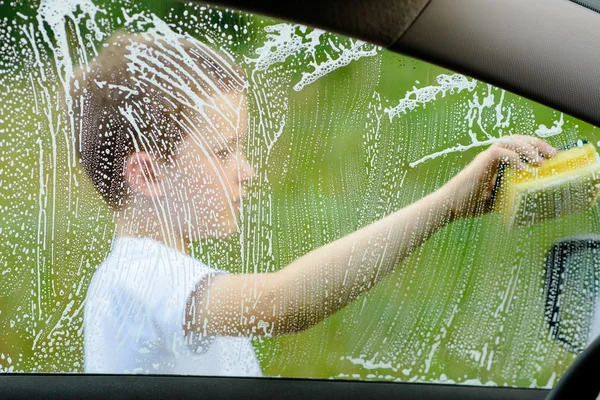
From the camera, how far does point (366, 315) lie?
1536mm

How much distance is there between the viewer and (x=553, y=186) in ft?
4.86

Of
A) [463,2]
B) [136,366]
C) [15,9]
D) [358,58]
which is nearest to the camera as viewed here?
[463,2]

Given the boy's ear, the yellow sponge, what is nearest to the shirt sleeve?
the boy's ear

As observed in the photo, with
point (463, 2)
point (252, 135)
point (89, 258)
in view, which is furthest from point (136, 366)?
point (463, 2)

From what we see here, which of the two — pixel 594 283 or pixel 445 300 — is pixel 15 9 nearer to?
pixel 445 300

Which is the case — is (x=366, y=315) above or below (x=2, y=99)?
below

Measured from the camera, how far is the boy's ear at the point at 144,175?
140 centimetres

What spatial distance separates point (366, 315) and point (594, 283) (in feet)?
1.77

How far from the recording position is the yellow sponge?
4.83ft

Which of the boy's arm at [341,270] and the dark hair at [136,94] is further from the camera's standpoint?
the boy's arm at [341,270]

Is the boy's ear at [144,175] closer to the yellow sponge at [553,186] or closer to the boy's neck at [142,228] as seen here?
the boy's neck at [142,228]

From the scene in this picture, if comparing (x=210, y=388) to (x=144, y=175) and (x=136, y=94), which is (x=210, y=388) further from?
(x=136, y=94)

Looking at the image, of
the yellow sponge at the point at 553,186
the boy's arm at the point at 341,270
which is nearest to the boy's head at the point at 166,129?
the boy's arm at the point at 341,270

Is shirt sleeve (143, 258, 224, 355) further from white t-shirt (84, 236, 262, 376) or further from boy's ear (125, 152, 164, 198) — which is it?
boy's ear (125, 152, 164, 198)
